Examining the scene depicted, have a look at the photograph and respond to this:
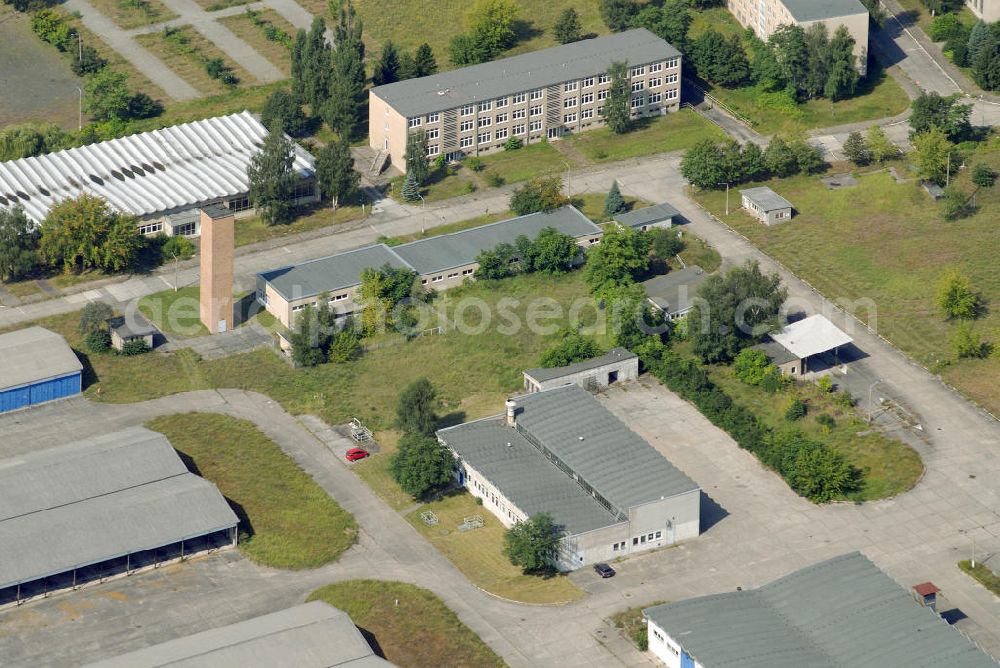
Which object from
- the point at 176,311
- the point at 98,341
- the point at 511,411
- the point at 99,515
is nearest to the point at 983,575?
the point at 511,411

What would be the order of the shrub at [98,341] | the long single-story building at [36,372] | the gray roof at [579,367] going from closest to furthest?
the long single-story building at [36,372] → the gray roof at [579,367] → the shrub at [98,341]

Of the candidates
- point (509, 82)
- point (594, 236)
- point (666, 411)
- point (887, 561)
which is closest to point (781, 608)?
point (887, 561)

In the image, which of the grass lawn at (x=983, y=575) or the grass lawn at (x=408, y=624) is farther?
the grass lawn at (x=983, y=575)

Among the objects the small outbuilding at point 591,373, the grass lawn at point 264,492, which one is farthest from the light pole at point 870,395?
the grass lawn at point 264,492

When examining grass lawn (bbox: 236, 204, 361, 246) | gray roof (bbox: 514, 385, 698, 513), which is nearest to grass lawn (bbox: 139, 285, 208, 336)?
grass lawn (bbox: 236, 204, 361, 246)

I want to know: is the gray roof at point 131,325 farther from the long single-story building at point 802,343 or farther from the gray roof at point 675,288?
the long single-story building at point 802,343

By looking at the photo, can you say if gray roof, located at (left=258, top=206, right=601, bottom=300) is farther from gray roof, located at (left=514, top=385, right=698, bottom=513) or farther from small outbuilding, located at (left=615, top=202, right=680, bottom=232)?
gray roof, located at (left=514, top=385, right=698, bottom=513)

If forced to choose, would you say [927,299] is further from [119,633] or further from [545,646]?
[119,633]
